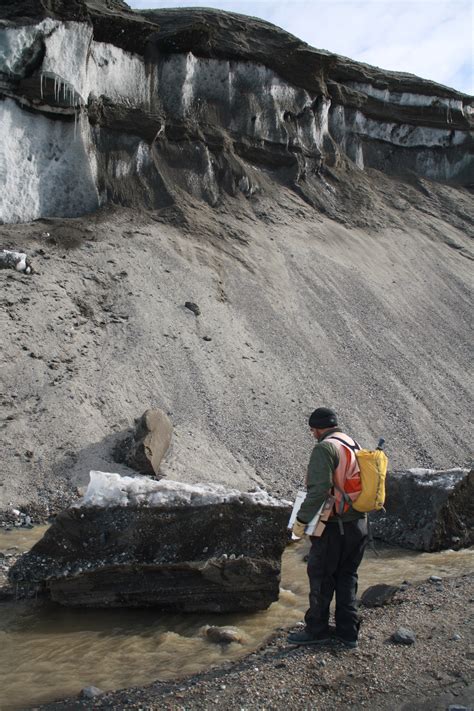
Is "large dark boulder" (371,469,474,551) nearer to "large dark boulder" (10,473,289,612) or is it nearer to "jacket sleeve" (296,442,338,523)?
"large dark boulder" (10,473,289,612)

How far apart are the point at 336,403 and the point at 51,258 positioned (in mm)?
7490

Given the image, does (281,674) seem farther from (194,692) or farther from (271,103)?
(271,103)

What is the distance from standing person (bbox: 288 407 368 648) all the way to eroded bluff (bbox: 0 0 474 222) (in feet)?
44.7

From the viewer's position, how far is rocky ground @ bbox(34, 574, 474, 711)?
4.70 metres

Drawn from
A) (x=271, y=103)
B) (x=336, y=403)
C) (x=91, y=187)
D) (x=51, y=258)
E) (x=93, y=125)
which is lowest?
(x=336, y=403)

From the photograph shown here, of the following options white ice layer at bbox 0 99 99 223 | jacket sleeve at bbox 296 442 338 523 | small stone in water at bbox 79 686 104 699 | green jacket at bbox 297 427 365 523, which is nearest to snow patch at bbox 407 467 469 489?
green jacket at bbox 297 427 365 523

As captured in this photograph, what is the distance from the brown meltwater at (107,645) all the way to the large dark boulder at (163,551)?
192mm

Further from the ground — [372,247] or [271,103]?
[271,103]

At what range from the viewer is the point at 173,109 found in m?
20.9

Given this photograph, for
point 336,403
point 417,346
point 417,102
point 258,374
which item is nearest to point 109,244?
point 258,374

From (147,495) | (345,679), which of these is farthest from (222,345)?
(345,679)

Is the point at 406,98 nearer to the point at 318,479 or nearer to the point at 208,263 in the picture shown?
the point at 208,263

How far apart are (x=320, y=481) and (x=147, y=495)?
98.5 inches

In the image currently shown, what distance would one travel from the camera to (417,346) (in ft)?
60.8
